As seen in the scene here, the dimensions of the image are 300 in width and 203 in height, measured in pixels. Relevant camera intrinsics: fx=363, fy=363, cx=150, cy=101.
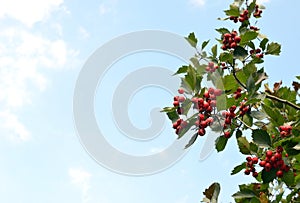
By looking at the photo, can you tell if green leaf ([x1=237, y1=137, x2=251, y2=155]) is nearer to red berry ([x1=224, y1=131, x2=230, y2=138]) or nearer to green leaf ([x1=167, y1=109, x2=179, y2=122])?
red berry ([x1=224, y1=131, x2=230, y2=138])

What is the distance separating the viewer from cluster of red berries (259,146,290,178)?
3.00 metres

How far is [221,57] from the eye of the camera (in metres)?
3.68

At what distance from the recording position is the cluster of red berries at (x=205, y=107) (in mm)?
3037

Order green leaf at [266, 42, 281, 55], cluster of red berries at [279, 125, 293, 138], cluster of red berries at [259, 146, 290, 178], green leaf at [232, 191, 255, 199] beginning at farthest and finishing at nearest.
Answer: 1. green leaf at [266, 42, 281, 55]
2. green leaf at [232, 191, 255, 199]
3. cluster of red berries at [279, 125, 293, 138]
4. cluster of red berries at [259, 146, 290, 178]

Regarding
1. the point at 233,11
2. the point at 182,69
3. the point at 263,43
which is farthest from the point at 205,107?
the point at 233,11

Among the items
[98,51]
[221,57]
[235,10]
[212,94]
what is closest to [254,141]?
[212,94]

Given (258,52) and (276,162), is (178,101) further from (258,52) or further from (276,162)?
(258,52)

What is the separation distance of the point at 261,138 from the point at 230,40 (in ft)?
3.76

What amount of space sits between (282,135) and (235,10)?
1741 millimetres

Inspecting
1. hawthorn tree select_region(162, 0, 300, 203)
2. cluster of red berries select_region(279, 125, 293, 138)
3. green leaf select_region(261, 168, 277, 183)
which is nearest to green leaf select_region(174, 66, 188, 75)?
hawthorn tree select_region(162, 0, 300, 203)

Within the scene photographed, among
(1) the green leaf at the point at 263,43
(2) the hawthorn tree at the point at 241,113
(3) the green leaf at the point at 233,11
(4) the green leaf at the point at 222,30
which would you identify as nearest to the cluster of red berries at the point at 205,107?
(2) the hawthorn tree at the point at 241,113

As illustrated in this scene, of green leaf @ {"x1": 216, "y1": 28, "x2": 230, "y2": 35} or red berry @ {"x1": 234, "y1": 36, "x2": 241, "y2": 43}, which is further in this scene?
green leaf @ {"x1": 216, "y1": 28, "x2": 230, "y2": 35}

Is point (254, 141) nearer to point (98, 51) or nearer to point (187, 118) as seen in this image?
point (187, 118)

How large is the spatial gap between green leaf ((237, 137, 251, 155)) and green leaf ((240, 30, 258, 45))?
1.03 meters
